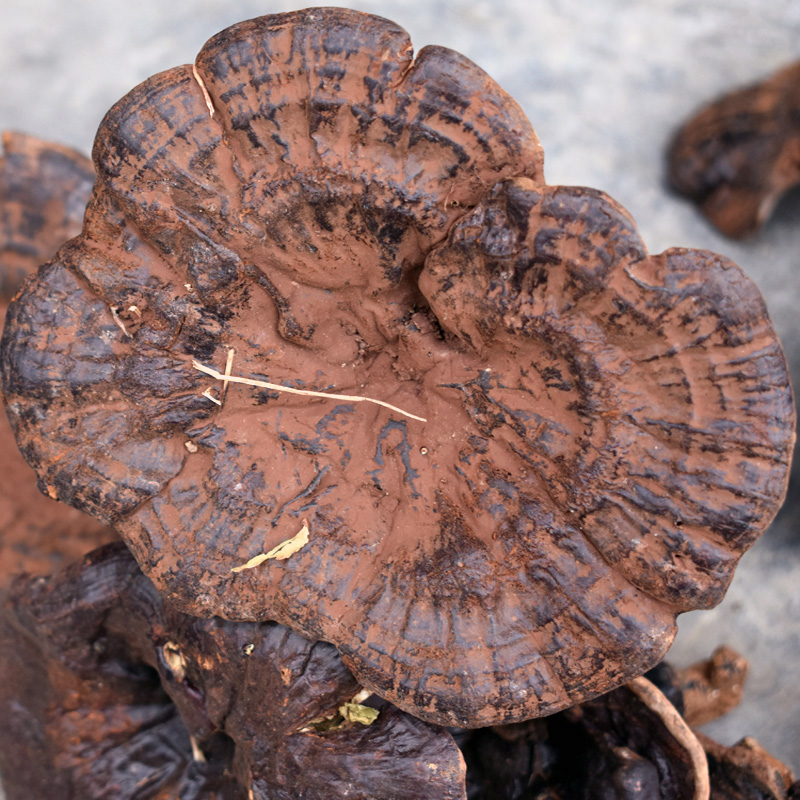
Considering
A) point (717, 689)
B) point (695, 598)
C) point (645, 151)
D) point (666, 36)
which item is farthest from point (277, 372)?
point (666, 36)

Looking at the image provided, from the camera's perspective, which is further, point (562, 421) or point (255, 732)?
point (255, 732)

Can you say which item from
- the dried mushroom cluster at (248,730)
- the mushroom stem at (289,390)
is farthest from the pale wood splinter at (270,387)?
the dried mushroom cluster at (248,730)

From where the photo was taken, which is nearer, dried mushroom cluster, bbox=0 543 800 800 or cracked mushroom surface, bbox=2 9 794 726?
cracked mushroom surface, bbox=2 9 794 726

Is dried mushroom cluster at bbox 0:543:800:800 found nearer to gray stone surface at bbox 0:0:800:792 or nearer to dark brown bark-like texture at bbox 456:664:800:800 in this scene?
dark brown bark-like texture at bbox 456:664:800:800

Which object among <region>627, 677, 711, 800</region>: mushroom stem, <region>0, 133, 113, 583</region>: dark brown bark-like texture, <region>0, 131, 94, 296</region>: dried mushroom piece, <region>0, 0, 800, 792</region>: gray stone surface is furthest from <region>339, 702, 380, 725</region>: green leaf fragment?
<region>0, 131, 94, 296</region>: dried mushroom piece

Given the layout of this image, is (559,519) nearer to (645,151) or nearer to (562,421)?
(562,421)
